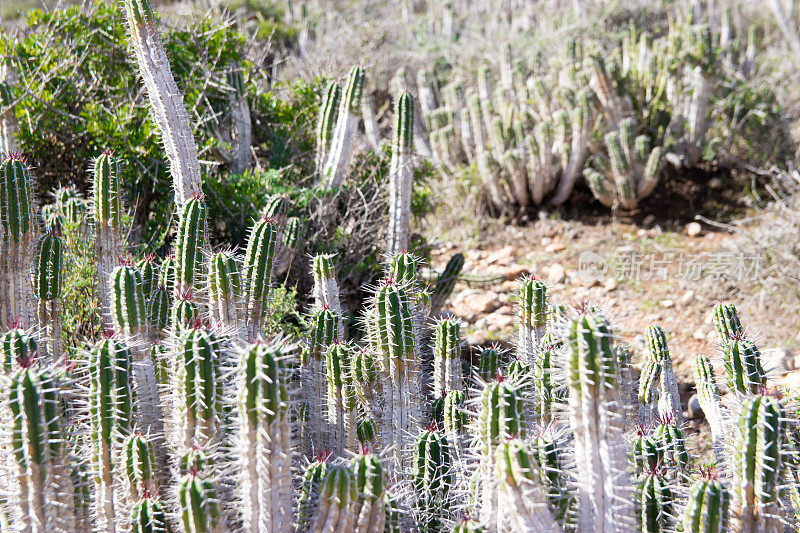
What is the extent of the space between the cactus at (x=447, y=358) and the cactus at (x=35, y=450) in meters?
1.52

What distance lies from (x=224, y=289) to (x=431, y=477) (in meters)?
1.15

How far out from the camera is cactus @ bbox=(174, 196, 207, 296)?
3.06 meters

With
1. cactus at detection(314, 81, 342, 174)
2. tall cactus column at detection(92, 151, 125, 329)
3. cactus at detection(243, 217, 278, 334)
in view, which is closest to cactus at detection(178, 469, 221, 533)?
cactus at detection(243, 217, 278, 334)

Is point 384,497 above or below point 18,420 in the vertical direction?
below

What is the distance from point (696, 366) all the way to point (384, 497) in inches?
70.1

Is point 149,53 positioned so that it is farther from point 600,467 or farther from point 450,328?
point 600,467

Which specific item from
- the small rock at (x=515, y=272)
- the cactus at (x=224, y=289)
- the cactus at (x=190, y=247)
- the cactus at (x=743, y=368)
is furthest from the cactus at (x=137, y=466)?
the small rock at (x=515, y=272)

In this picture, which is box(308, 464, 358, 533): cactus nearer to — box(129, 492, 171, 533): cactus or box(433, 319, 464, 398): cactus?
box(129, 492, 171, 533): cactus

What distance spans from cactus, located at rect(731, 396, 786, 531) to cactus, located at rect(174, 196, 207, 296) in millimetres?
2212

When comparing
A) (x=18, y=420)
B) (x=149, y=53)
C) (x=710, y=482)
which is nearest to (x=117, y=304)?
(x=18, y=420)

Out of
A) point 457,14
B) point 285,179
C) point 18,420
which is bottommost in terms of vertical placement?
point 18,420

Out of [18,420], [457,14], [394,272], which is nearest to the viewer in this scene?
[18,420]

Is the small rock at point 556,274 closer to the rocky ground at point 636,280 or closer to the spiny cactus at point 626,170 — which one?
the rocky ground at point 636,280

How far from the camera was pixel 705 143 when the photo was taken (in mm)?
6406
